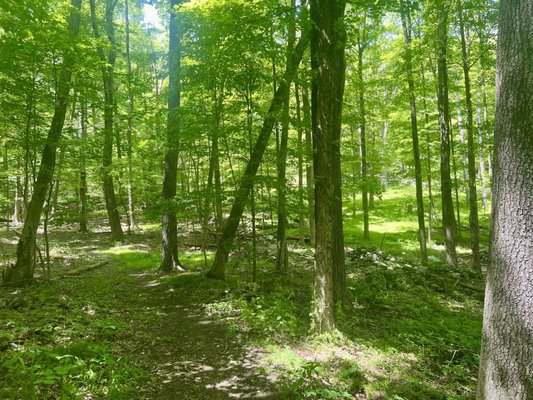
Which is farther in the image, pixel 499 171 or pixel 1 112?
pixel 1 112

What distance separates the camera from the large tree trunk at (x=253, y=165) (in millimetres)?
7660

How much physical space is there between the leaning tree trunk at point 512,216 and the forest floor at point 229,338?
4.49 ft

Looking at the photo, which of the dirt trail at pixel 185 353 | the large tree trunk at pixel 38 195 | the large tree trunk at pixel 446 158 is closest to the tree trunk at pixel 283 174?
the dirt trail at pixel 185 353

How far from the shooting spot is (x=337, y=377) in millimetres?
4602

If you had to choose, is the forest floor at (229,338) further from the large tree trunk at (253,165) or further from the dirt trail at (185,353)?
the large tree trunk at (253,165)

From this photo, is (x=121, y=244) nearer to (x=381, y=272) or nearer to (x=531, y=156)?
(x=381, y=272)

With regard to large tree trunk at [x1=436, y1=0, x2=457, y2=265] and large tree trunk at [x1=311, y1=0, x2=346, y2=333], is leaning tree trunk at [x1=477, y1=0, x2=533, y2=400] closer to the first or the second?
large tree trunk at [x1=311, y1=0, x2=346, y2=333]

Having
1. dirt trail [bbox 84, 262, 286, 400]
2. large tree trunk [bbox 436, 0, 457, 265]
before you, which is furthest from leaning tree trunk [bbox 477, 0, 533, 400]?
large tree trunk [bbox 436, 0, 457, 265]

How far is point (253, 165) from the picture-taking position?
27.4 feet

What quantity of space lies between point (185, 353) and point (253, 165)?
4615 mm

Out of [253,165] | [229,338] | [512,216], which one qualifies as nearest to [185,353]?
[229,338]

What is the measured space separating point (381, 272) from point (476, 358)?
5.52 metres

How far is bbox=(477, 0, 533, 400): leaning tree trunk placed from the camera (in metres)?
3.20

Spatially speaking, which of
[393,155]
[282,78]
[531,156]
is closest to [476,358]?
[531,156]
